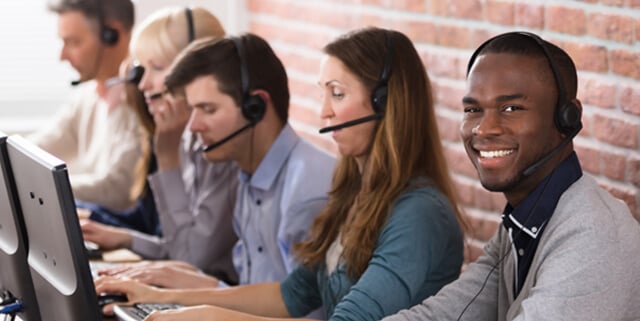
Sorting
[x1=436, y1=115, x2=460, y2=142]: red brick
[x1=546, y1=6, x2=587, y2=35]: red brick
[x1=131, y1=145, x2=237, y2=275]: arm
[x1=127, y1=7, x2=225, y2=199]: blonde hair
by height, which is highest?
[x1=546, y1=6, x2=587, y2=35]: red brick

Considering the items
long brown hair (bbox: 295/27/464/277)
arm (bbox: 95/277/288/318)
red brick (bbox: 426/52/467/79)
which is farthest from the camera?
red brick (bbox: 426/52/467/79)

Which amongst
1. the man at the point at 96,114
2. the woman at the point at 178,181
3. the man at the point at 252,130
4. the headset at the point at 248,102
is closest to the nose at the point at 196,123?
the man at the point at 252,130

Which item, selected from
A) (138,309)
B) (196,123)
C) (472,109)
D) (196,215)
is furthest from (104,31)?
(472,109)

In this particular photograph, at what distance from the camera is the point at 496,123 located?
1681 millimetres

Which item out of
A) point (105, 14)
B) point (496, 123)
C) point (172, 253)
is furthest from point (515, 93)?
point (105, 14)

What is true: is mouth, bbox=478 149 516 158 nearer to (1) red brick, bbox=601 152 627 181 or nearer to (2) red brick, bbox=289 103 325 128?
(1) red brick, bbox=601 152 627 181

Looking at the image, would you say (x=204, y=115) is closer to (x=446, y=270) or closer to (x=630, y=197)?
(x=446, y=270)

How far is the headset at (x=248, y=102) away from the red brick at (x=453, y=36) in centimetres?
49

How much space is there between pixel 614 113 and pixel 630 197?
0.17m

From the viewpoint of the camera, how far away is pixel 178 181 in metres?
3.00

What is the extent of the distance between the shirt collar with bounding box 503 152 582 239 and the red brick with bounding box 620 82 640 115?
0.51 meters

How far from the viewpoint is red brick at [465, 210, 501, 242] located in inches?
A: 103

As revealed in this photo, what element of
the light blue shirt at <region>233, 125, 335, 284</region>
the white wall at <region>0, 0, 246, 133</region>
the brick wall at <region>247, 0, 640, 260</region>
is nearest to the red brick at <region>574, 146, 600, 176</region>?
the brick wall at <region>247, 0, 640, 260</region>

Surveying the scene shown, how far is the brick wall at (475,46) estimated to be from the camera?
216 centimetres
